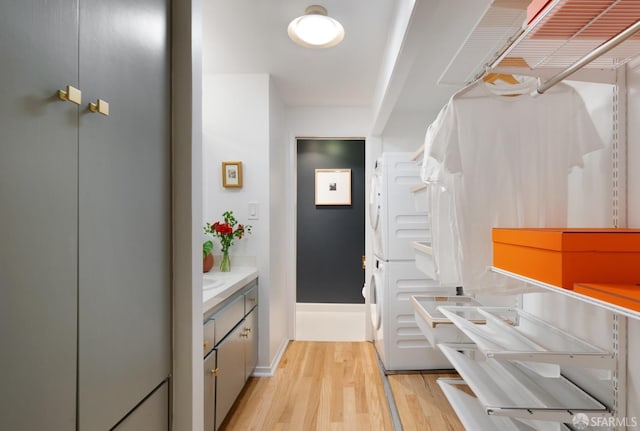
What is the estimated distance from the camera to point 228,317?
1979 millimetres

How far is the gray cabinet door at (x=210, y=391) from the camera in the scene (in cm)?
165

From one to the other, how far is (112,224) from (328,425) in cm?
179

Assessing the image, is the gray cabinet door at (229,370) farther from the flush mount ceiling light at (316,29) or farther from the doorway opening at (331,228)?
the doorway opening at (331,228)

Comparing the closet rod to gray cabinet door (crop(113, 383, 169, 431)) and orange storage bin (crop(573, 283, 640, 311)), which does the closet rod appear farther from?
gray cabinet door (crop(113, 383, 169, 431))

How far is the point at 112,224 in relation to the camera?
2.95 feet

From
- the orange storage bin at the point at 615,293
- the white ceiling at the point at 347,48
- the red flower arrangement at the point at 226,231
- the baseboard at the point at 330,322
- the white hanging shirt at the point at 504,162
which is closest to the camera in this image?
the orange storage bin at the point at 615,293

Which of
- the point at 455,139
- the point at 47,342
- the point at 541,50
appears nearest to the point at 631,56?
the point at 541,50

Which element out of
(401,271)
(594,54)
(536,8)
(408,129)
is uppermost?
(408,129)

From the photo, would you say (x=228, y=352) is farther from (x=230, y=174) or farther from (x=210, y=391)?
(x=230, y=174)

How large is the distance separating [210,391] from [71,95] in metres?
1.49

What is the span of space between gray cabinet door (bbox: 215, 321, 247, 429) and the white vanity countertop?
267 millimetres

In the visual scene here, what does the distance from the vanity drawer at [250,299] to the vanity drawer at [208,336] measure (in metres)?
0.62

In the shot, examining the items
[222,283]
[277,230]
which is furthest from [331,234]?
[222,283]

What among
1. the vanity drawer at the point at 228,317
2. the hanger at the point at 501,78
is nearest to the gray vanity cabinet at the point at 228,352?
the vanity drawer at the point at 228,317
